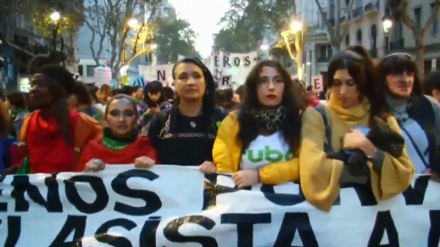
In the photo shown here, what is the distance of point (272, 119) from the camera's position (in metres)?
4.20

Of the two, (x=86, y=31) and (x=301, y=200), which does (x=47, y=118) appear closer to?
(x=301, y=200)

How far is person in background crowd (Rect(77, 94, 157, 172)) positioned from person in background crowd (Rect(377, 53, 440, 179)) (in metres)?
1.65

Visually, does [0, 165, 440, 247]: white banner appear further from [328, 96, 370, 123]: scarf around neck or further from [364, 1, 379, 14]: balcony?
[364, 1, 379, 14]: balcony

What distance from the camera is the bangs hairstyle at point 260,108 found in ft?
13.6

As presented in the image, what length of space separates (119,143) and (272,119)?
111cm

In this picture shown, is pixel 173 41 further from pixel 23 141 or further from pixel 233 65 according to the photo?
pixel 23 141

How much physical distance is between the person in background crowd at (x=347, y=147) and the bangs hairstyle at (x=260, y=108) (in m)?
0.10

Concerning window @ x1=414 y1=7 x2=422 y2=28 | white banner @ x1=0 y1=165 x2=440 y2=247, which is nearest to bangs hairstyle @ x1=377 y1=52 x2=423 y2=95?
white banner @ x1=0 y1=165 x2=440 y2=247

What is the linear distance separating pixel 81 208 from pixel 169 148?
0.69m

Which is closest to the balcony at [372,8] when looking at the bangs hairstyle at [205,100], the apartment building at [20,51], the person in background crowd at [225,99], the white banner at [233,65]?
the apartment building at [20,51]

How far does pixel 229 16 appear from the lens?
71438 mm

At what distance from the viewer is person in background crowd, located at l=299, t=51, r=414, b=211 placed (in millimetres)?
3932

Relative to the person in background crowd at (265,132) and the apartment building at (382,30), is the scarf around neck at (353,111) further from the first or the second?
the apartment building at (382,30)

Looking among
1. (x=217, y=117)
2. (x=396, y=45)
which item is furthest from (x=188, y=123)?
(x=396, y=45)
